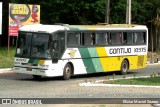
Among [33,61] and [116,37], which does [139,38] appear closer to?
[116,37]

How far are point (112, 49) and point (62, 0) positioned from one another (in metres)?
18.9

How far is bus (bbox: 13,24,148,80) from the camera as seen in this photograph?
2273 centimetres

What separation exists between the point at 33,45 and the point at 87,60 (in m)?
3.41

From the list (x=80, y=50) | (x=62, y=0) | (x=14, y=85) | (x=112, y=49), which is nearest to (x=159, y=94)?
(x=14, y=85)

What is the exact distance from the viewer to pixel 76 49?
2419 cm

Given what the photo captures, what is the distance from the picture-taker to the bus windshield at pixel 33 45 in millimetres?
22719

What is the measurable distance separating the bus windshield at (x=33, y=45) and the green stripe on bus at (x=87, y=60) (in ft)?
7.97

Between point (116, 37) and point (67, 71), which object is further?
point (116, 37)

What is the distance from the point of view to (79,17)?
149ft

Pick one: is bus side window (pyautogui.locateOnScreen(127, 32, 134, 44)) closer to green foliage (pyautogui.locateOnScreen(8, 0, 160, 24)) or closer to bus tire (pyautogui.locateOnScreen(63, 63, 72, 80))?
bus tire (pyautogui.locateOnScreen(63, 63, 72, 80))

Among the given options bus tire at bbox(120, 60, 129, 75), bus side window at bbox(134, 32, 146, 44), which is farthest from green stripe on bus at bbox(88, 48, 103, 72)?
bus side window at bbox(134, 32, 146, 44)

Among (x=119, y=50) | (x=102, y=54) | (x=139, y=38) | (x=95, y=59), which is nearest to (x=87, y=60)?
(x=95, y=59)

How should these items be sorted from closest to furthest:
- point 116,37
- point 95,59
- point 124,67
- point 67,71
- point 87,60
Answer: point 67,71 → point 87,60 → point 95,59 → point 116,37 → point 124,67

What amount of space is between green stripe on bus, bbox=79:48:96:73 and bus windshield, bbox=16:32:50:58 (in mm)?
2429
